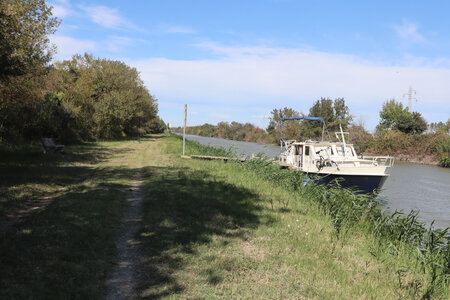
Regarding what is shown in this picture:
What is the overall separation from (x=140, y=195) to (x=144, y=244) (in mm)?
3640

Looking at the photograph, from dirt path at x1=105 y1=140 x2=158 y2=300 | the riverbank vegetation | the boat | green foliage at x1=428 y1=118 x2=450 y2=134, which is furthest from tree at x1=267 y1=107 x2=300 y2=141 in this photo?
dirt path at x1=105 y1=140 x2=158 y2=300

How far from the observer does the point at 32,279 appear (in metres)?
3.80

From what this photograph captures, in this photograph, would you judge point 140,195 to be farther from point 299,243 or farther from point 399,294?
point 399,294

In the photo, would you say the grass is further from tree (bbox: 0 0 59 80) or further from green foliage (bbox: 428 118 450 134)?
green foliage (bbox: 428 118 450 134)

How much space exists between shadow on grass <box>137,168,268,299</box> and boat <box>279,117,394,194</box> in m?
6.21

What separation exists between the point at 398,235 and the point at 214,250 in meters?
4.50

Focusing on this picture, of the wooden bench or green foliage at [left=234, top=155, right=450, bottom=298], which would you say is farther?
the wooden bench

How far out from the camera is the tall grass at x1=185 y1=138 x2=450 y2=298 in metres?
4.68

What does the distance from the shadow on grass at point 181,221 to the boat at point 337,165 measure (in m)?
6.21

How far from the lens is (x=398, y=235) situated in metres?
6.89

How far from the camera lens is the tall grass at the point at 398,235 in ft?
15.3

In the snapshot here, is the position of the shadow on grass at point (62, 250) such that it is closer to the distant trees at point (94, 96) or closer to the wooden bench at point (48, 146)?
the wooden bench at point (48, 146)

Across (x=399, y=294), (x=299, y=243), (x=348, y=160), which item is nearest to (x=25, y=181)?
(x=299, y=243)

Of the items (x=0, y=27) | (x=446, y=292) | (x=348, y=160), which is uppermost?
(x=0, y=27)
